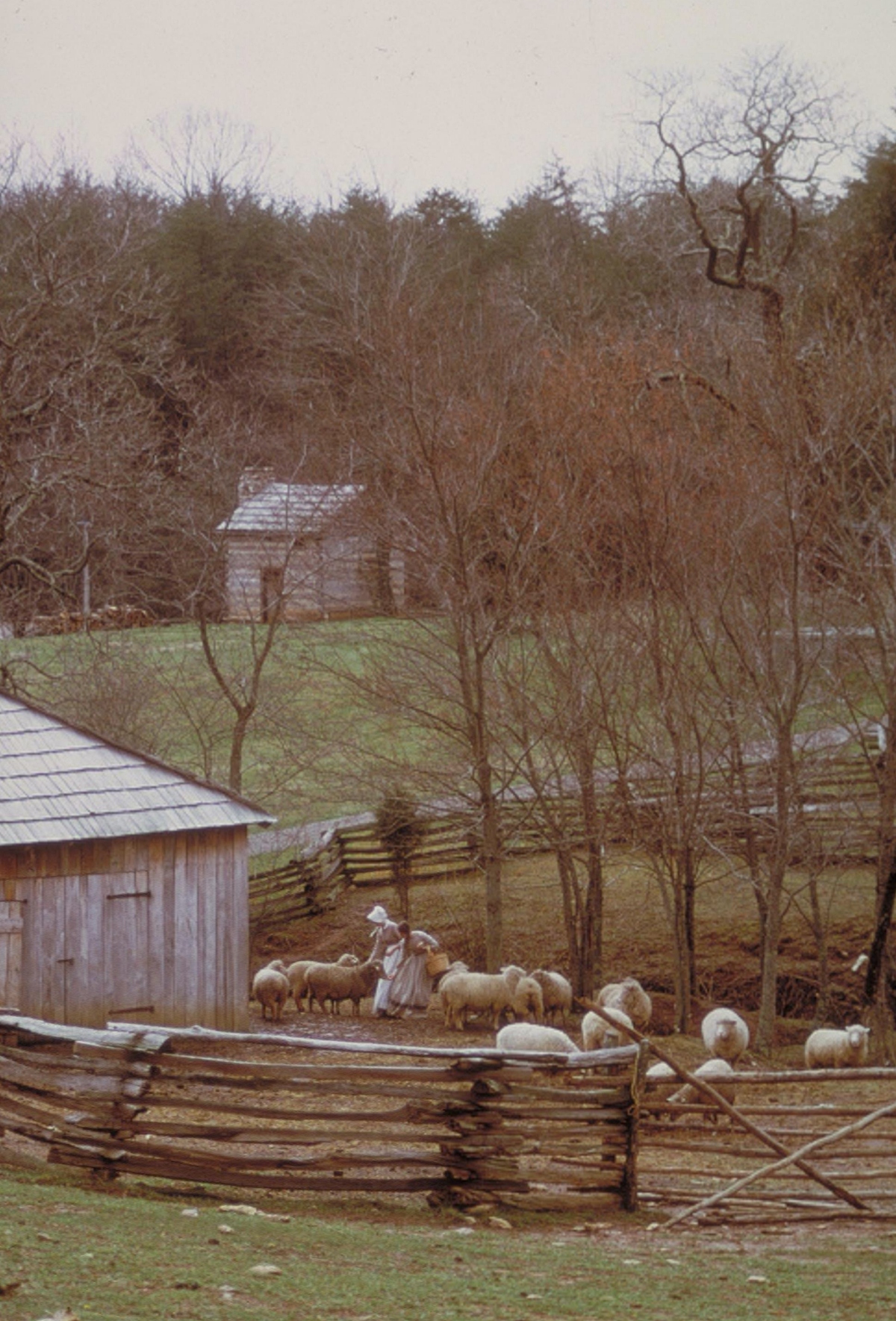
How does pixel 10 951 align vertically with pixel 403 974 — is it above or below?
above

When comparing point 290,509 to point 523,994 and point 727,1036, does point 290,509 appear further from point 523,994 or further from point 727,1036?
point 727,1036

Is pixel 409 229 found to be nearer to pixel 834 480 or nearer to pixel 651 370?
pixel 651 370

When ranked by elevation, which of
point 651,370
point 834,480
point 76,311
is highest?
point 76,311

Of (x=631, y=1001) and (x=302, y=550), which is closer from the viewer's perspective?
(x=631, y=1001)

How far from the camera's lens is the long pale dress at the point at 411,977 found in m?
19.8

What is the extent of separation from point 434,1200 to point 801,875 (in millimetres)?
16450

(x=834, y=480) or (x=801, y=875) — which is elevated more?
(x=834, y=480)

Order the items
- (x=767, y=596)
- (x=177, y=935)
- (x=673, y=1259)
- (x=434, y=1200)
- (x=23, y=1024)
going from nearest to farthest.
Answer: (x=673, y=1259) → (x=434, y=1200) → (x=23, y=1024) → (x=177, y=935) → (x=767, y=596)

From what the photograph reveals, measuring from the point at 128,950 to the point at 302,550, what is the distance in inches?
695

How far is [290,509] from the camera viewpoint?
112 feet

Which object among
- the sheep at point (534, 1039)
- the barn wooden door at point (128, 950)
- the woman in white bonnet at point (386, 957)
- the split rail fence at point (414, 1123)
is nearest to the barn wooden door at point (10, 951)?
the barn wooden door at point (128, 950)

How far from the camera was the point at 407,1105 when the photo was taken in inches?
399

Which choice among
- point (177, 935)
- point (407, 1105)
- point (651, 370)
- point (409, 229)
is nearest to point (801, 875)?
point (651, 370)

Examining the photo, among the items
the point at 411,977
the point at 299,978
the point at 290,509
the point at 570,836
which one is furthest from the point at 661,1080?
the point at 290,509
